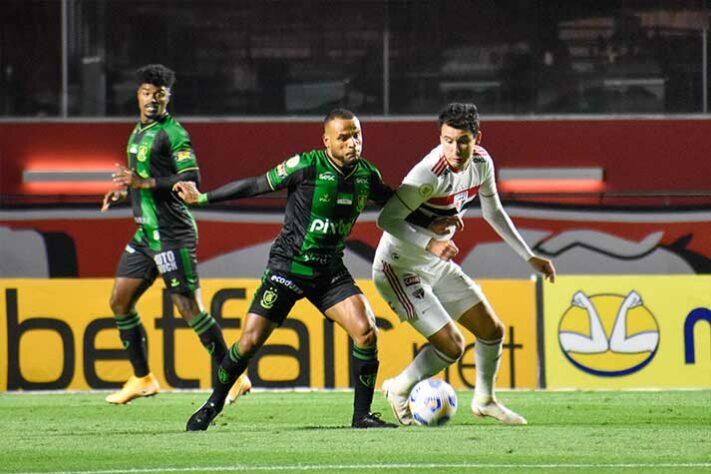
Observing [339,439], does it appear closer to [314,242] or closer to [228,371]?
[228,371]

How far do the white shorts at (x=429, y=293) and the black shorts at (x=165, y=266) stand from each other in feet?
6.63

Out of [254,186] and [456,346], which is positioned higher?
[254,186]

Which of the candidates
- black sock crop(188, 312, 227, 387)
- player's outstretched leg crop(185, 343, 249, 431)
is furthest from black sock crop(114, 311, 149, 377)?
player's outstretched leg crop(185, 343, 249, 431)

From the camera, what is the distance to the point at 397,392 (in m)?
10.4

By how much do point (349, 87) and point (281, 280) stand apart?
10.7 meters

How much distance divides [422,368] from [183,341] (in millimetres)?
4183

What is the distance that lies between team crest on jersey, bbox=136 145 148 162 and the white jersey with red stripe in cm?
228

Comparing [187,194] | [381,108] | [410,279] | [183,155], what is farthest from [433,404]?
[381,108]

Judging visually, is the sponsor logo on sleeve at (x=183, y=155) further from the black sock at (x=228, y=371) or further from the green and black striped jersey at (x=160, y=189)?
the black sock at (x=228, y=371)

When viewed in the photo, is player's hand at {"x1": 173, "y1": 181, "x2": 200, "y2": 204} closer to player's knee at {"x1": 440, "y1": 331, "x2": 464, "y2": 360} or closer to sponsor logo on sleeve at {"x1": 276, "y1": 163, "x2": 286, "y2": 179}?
sponsor logo on sleeve at {"x1": 276, "y1": 163, "x2": 286, "y2": 179}

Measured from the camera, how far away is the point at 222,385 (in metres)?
9.72

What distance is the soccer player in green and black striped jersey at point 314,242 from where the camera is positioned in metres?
9.55

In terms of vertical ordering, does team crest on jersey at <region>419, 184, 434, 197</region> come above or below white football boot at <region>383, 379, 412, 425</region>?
above

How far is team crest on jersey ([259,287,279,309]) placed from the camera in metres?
9.60
